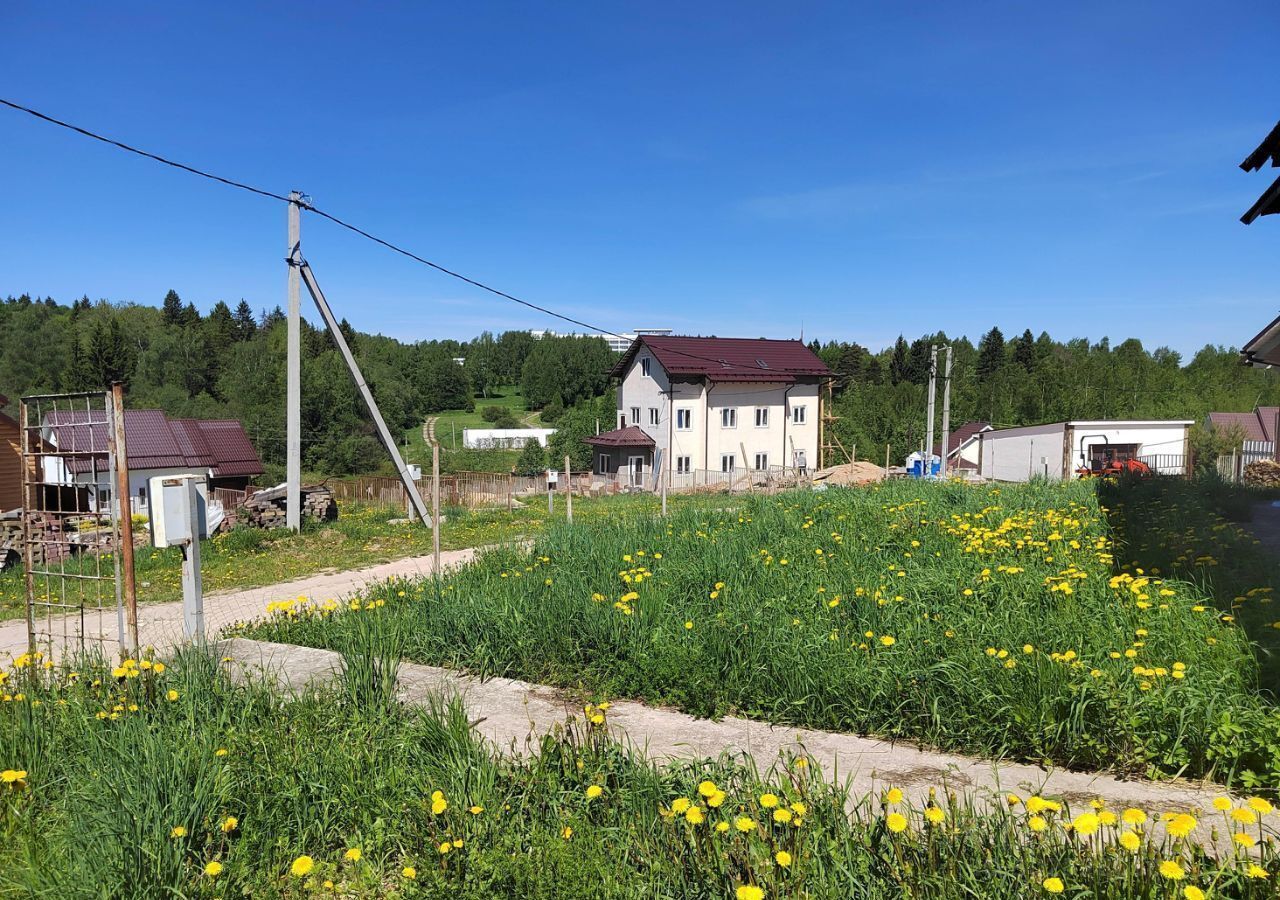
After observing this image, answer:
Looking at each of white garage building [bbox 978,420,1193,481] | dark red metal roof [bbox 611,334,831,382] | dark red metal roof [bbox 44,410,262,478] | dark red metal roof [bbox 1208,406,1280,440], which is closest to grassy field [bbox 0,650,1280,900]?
dark red metal roof [bbox 44,410,262,478]

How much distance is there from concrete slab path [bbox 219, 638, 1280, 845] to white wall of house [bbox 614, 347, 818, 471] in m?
28.8

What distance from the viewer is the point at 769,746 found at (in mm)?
3832

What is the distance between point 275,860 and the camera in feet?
9.50

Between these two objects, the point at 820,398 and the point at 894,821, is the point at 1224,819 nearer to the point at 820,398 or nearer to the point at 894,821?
the point at 894,821

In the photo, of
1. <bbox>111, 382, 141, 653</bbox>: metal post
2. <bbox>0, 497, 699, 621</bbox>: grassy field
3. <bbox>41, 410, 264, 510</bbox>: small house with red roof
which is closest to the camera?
<bbox>111, 382, 141, 653</bbox>: metal post

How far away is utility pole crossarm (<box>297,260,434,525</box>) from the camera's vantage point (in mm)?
14641

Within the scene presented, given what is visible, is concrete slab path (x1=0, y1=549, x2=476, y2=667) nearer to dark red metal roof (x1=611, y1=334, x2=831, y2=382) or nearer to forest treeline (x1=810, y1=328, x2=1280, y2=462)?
dark red metal roof (x1=611, y1=334, x2=831, y2=382)

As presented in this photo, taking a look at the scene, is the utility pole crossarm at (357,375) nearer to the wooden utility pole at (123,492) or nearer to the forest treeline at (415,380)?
the wooden utility pole at (123,492)

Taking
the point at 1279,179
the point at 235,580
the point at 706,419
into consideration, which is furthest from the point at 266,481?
the point at 1279,179

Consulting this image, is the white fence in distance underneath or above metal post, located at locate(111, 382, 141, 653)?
underneath

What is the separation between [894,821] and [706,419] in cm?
3380

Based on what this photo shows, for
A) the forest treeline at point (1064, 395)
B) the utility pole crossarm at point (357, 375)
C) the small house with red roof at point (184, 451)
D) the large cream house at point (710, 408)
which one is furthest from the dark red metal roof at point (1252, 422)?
the small house with red roof at point (184, 451)

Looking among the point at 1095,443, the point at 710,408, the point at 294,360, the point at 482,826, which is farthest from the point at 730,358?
the point at 482,826

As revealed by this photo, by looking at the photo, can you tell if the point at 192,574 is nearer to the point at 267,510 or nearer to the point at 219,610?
the point at 219,610
